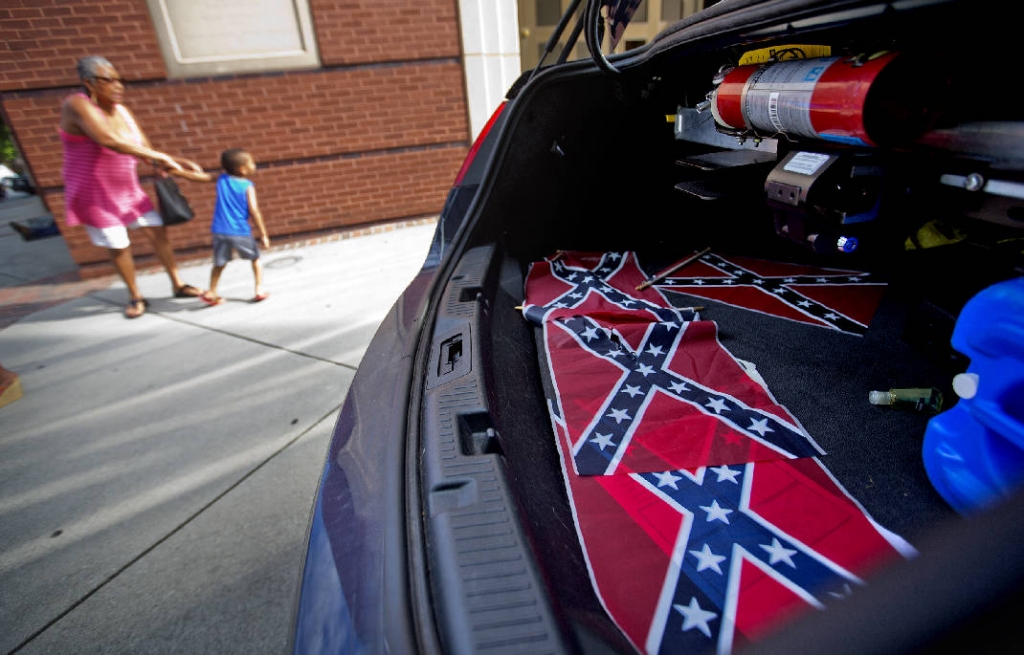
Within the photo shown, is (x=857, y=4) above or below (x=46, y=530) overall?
above

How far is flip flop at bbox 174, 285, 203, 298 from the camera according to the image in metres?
4.21

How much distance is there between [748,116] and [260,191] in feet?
16.8

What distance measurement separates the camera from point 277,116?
5.16 metres

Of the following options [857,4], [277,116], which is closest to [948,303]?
[857,4]

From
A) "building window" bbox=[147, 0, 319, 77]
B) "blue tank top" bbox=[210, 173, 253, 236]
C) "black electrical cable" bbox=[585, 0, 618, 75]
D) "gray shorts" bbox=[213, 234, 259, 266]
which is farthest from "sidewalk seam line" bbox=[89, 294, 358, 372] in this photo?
"building window" bbox=[147, 0, 319, 77]

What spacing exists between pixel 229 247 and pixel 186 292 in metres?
0.76

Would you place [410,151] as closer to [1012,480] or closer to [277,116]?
[277,116]

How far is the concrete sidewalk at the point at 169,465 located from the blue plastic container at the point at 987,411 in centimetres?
151

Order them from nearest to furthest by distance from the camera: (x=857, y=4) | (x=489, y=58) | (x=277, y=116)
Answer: (x=857, y=4), (x=277, y=116), (x=489, y=58)

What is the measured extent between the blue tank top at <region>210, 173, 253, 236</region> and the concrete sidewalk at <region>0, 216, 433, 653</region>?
59 cm

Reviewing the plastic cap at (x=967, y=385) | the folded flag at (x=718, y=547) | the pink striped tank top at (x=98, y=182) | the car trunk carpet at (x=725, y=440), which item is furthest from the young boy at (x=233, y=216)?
the plastic cap at (x=967, y=385)

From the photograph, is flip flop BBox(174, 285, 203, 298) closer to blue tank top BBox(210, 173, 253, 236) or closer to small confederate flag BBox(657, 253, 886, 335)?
blue tank top BBox(210, 173, 253, 236)

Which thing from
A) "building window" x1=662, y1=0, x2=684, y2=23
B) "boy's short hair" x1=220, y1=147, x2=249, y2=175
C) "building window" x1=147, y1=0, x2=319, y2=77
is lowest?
"boy's short hair" x1=220, y1=147, x2=249, y2=175

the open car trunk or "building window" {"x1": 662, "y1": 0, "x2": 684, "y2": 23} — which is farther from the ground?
"building window" {"x1": 662, "y1": 0, "x2": 684, "y2": 23}
